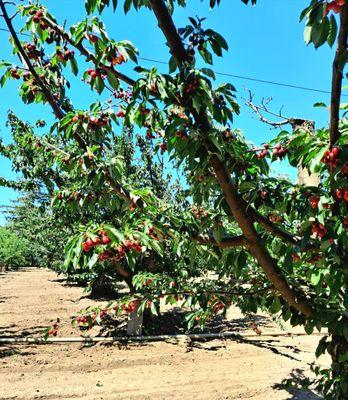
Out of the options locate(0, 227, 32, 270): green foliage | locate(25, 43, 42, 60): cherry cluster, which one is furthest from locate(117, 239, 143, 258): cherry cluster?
locate(0, 227, 32, 270): green foliage

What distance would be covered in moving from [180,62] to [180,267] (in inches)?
214

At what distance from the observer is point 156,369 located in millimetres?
5023

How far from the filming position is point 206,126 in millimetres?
1495

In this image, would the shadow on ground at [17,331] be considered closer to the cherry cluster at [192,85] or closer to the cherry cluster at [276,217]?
the cherry cluster at [276,217]

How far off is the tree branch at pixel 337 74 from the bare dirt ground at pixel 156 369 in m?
3.63

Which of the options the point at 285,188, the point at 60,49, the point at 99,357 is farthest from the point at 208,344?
the point at 60,49

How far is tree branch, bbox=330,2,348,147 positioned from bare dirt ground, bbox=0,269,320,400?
143 inches

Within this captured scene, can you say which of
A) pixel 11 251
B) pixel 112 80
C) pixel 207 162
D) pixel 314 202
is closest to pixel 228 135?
pixel 207 162

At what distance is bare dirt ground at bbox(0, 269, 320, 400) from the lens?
420 cm

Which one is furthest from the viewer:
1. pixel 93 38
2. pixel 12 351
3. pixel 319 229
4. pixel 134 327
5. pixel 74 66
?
pixel 134 327

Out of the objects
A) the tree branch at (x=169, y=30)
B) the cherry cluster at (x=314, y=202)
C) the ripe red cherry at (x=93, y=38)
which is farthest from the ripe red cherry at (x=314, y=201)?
the ripe red cherry at (x=93, y=38)

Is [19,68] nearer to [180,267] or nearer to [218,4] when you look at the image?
[218,4]

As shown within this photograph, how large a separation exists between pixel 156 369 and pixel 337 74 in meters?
4.74

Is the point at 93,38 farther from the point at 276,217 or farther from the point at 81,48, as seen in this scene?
the point at 276,217
